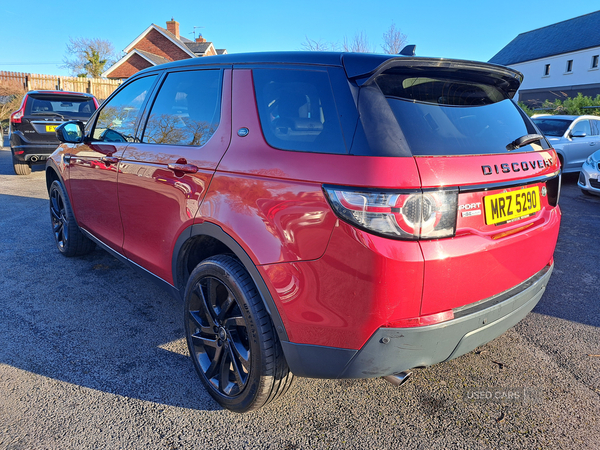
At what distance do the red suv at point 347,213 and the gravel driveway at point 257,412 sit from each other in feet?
0.87

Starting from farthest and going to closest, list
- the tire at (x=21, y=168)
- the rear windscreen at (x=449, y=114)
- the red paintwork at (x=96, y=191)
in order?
1. the tire at (x=21, y=168)
2. the red paintwork at (x=96, y=191)
3. the rear windscreen at (x=449, y=114)

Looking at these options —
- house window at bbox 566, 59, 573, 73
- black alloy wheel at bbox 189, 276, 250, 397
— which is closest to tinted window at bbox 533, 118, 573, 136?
black alloy wheel at bbox 189, 276, 250, 397

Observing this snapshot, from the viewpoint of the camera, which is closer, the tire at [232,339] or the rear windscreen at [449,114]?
the rear windscreen at [449,114]

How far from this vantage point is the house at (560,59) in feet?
130

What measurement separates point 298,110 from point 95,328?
218 cm

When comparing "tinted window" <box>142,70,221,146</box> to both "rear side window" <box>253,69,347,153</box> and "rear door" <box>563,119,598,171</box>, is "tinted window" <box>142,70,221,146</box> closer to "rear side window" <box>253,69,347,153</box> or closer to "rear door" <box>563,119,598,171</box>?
"rear side window" <box>253,69,347,153</box>

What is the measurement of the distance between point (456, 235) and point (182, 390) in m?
1.70

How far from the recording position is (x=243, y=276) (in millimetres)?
2006

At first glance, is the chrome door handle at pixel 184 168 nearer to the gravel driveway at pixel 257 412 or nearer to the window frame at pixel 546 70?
the gravel driveway at pixel 257 412

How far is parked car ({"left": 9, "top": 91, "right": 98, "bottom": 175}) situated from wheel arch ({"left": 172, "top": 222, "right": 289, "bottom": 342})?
7758 millimetres

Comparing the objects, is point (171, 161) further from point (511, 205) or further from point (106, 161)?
point (511, 205)

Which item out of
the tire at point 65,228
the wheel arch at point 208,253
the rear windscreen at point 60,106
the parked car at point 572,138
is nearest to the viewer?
the wheel arch at point 208,253

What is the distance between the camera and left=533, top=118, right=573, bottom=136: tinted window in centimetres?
1012

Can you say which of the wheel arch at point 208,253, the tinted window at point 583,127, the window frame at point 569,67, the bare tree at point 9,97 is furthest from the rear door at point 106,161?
the window frame at point 569,67
